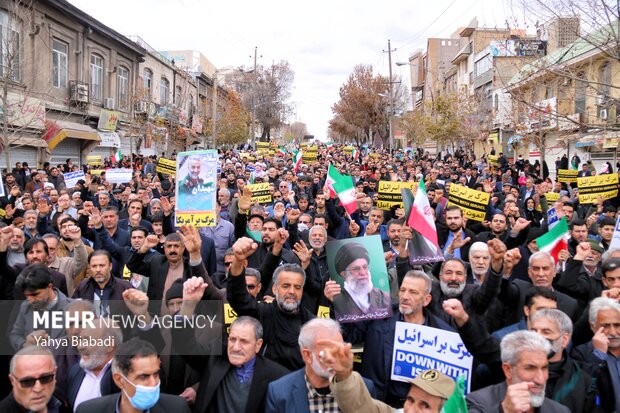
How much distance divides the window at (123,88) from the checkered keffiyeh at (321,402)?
32358 mm

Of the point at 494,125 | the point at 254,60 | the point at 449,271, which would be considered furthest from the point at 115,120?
the point at 449,271

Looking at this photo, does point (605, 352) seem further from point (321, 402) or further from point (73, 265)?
point (73, 265)

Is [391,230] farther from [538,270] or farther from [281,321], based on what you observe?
[281,321]

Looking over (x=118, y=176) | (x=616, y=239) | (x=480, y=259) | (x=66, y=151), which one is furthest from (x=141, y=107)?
(x=480, y=259)

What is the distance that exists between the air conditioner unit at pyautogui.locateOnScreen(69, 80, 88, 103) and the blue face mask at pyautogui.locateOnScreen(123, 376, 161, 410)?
88.1ft

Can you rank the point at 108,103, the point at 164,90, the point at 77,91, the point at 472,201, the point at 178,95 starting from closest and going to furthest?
the point at 472,201, the point at 77,91, the point at 108,103, the point at 164,90, the point at 178,95

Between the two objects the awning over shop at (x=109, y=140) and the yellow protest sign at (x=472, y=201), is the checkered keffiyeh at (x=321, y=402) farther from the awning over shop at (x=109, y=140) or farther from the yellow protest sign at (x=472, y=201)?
the awning over shop at (x=109, y=140)

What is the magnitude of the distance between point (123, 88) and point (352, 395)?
34320 millimetres

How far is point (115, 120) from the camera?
31.6 metres

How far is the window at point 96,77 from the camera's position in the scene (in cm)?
2982

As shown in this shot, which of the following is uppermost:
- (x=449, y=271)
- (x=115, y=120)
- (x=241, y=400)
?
(x=115, y=120)

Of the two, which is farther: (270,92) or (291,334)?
(270,92)

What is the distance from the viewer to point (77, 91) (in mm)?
27469

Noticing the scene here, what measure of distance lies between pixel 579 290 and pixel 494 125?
127ft
